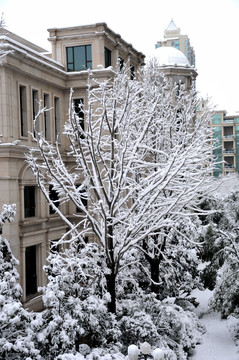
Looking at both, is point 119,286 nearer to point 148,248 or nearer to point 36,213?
point 148,248

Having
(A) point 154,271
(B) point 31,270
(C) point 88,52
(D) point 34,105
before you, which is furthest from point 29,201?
(C) point 88,52

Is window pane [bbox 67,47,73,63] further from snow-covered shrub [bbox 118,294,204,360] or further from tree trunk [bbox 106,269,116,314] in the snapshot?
tree trunk [bbox 106,269,116,314]

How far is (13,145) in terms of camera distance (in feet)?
48.7

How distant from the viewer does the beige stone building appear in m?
15.0

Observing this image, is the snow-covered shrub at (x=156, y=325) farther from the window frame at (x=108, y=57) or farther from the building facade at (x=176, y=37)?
the building facade at (x=176, y=37)

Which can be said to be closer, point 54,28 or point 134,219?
point 134,219

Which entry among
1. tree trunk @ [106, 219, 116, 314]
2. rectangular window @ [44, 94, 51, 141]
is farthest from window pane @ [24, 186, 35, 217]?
tree trunk @ [106, 219, 116, 314]

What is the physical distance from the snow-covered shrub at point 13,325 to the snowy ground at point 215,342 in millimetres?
7014

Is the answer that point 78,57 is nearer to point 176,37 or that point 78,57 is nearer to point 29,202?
point 29,202

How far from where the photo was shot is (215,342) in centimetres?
1417

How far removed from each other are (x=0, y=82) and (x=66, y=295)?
8.83 m

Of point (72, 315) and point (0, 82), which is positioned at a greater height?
point (0, 82)

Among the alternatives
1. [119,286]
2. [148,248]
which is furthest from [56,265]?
[148,248]

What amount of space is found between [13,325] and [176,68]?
81.5 ft
